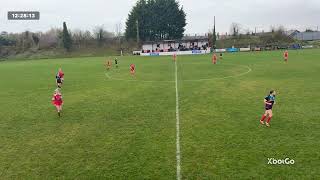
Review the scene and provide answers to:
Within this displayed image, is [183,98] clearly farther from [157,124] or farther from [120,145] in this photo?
[120,145]

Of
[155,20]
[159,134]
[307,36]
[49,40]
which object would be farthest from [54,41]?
[159,134]

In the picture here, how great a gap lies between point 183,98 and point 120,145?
10.1m

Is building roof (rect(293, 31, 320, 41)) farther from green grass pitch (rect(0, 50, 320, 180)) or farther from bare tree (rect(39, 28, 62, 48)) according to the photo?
green grass pitch (rect(0, 50, 320, 180))

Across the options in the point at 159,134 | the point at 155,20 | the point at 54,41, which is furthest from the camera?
the point at 54,41

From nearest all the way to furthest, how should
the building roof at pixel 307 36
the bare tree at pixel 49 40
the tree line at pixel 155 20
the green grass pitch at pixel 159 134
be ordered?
the green grass pitch at pixel 159 134 → the tree line at pixel 155 20 → the bare tree at pixel 49 40 → the building roof at pixel 307 36

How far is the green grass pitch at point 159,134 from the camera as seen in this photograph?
11.7 m

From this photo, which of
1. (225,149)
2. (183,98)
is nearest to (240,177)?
(225,149)

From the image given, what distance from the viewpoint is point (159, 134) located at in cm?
1551

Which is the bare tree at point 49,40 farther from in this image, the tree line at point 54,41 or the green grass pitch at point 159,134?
the green grass pitch at point 159,134

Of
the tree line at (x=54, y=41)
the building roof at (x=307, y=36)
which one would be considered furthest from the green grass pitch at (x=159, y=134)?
the building roof at (x=307, y=36)

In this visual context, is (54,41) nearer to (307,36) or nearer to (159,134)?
(307,36)

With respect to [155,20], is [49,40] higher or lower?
lower

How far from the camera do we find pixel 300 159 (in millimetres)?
12102

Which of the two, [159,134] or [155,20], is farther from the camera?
[155,20]
